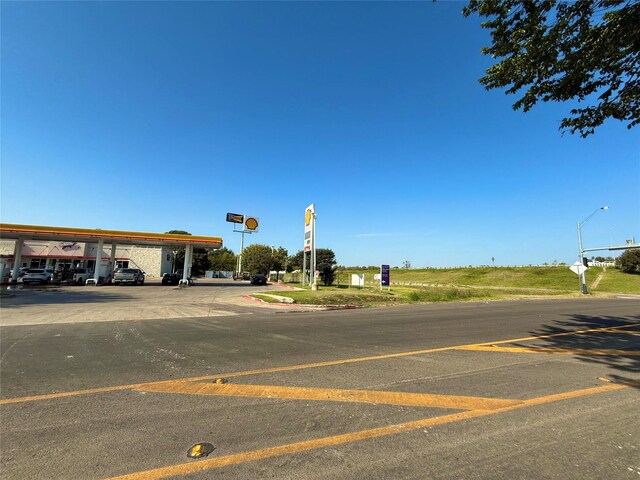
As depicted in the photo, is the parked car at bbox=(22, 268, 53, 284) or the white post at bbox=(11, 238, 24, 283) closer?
the parked car at bbox=(22, 268, 53, 284)

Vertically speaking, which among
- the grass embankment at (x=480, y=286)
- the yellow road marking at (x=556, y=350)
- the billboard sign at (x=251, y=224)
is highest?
the billboard sign at (x=251, y=224)

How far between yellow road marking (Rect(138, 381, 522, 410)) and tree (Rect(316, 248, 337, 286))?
117 feet

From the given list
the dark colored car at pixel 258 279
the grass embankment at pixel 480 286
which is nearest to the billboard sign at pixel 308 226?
the grass embankment at pixel 480 286

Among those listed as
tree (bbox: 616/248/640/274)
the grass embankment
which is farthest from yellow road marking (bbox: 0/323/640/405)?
tree (bbox: 616/248/640/274)

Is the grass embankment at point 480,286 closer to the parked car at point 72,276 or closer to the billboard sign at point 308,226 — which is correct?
the billboard sign at point 308,226

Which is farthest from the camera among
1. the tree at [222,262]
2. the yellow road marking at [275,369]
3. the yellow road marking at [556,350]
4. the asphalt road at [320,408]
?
the tree at [222,262]

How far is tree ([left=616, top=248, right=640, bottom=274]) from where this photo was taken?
49594 mm

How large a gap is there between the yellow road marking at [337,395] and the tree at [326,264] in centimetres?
3579

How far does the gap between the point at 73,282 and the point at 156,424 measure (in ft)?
130

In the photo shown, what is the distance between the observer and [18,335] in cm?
880

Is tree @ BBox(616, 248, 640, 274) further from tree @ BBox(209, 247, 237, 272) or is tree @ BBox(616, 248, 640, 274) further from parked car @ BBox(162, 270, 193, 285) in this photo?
tree @ BBox(209, 247, 237, 272)

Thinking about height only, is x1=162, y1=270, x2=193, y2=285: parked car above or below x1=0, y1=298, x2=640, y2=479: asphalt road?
above

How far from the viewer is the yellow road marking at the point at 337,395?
4.25 meters

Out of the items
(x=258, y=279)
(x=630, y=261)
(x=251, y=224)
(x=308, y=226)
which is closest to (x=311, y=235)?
(x=308, y=226)
